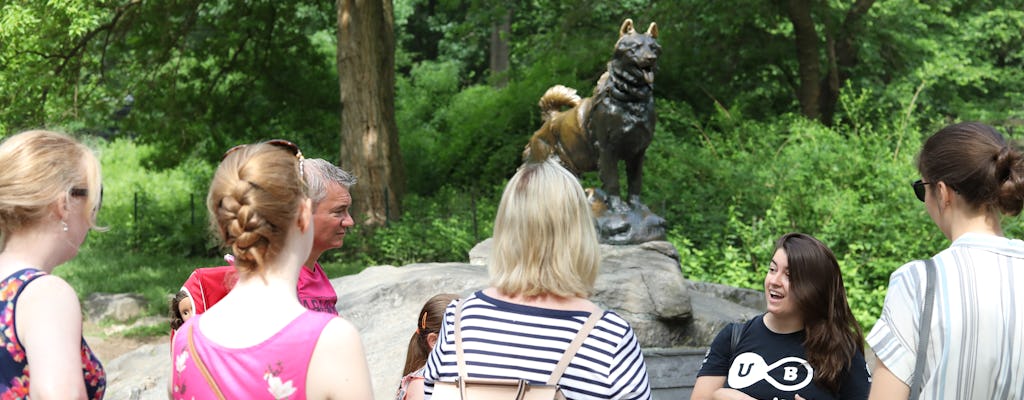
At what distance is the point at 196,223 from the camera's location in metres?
14.8

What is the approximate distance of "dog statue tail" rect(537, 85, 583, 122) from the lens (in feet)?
28.5

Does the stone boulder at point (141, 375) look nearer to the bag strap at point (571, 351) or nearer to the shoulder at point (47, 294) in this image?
the shoulder at point (47, 294)

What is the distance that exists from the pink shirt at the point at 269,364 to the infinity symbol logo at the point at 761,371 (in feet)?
5.25

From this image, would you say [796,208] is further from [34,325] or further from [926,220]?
[34,325]

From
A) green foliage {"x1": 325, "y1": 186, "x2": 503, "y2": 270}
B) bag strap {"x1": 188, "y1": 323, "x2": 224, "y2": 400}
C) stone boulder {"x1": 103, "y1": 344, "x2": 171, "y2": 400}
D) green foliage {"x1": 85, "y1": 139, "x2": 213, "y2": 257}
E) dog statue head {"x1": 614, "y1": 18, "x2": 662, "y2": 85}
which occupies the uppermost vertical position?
dog statue head {"x1": 614, "y1": 18, "x2": 662, "y2": 85}

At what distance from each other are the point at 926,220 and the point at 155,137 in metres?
10.2

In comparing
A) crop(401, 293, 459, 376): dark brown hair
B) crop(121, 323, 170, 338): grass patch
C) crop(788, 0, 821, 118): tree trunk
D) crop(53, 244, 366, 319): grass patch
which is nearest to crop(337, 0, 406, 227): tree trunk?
crop(53, 244, 366, 319): grass patch

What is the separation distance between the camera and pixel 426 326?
11.1ft

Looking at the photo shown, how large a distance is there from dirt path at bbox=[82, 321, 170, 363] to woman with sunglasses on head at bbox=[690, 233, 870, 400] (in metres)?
7.19

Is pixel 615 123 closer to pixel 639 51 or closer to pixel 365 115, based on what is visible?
pixel 639 51

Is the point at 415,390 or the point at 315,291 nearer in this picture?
the point at 415,390

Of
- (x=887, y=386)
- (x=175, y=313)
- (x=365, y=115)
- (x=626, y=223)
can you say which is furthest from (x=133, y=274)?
(x=887, y=386)

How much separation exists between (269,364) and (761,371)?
1713 millimetres

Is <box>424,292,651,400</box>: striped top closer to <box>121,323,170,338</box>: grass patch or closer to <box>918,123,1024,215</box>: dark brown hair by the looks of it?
<box>918,123,1024,215</box>: dark brown hair
